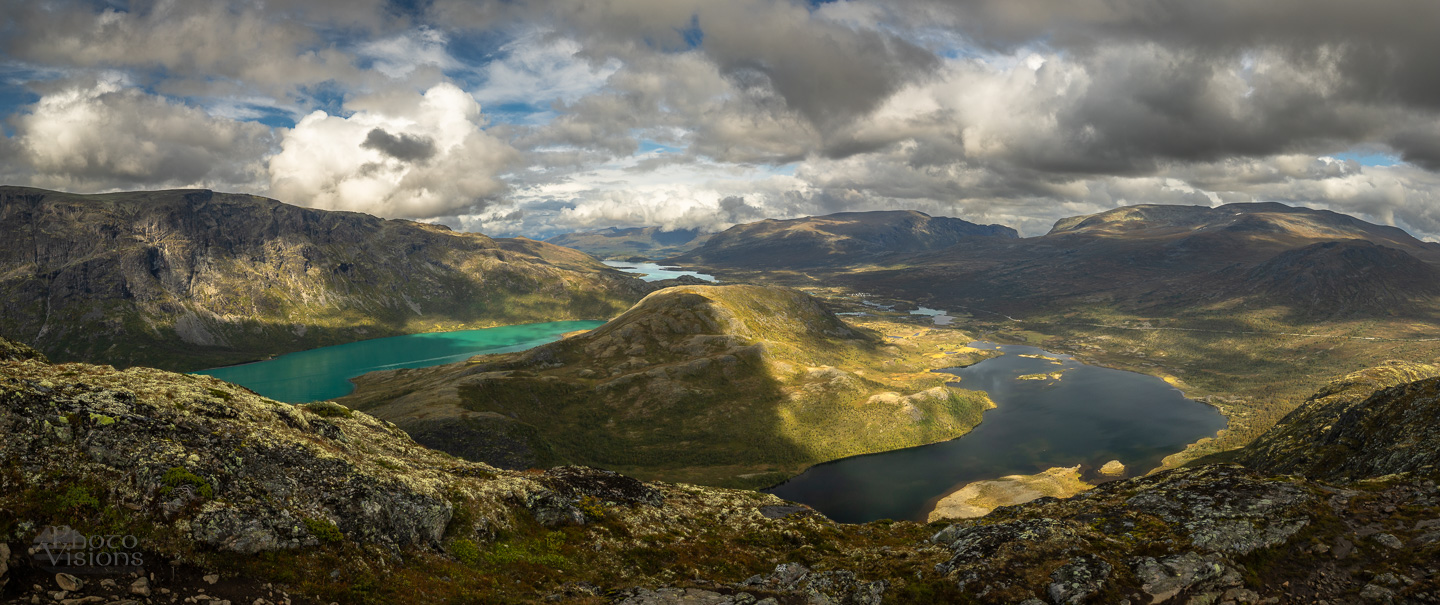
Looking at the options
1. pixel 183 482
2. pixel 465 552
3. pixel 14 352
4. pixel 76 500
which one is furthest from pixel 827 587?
pixel 14 352

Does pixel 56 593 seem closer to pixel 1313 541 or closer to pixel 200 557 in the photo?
pixel 200 557

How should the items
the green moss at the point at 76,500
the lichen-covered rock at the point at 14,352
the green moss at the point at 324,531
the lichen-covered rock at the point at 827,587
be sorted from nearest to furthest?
the green moss at the point at 76,500
the green moss at the point at 324,531
the lichen-covered rock at the point at 14,352
the lichen-covered rock at the point at 827,587

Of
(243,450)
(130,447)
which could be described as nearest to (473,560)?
(243,450)

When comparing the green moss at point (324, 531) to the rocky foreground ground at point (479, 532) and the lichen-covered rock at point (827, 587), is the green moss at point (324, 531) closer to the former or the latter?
the rocky foreground ground at point (479, 532)

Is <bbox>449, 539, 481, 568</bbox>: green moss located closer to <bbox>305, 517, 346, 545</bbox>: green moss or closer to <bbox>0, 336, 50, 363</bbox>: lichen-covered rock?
<bbox>305, 517, 346, 545</bbox>: green moss

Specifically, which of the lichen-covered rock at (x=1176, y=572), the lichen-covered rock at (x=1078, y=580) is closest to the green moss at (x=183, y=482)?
the lichen-covered rock at (x=1078, y=580)

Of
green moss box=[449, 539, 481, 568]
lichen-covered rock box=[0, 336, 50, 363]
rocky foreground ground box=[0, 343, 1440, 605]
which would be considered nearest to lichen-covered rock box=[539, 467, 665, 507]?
rocky foreground ground box=[0, 343, 1440, 605]
